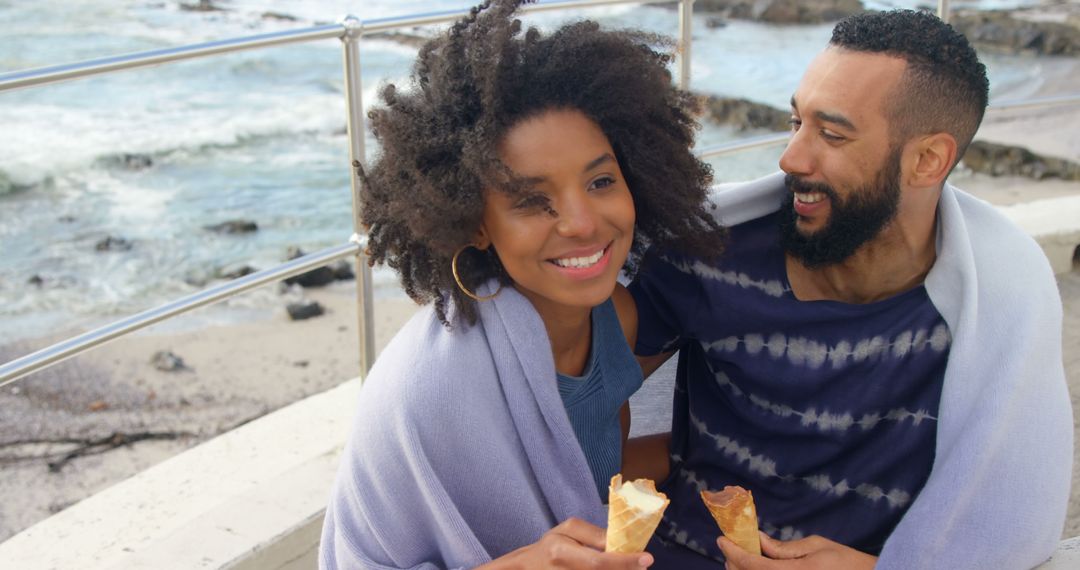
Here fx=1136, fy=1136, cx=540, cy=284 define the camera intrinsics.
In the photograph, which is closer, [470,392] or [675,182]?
[470,392]

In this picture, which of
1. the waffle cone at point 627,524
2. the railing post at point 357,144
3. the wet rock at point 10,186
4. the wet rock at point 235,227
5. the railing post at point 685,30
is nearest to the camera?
the waffle cone at point 627,524

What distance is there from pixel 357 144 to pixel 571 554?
157 cm

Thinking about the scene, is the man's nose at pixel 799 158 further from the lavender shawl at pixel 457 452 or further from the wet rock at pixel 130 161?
the wet rock at pixel 130 161

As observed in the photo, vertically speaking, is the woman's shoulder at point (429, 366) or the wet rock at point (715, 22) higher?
the woman's shoulder at point (429, 366)

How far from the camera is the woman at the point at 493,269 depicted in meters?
1.89

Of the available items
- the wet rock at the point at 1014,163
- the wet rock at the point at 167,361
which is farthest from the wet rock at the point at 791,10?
the wet rock at the point at 167,361

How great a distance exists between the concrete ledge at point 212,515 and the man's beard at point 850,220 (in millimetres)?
1301

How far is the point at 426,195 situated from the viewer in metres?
1.91

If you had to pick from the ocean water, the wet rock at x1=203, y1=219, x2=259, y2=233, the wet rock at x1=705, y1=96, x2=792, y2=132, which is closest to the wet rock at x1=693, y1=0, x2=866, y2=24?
the ocean water

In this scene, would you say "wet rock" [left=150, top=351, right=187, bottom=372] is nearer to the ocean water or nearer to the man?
the ocean water

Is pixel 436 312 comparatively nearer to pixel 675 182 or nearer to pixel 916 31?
pixel 675 182

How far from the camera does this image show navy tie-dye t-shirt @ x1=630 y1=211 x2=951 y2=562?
2180 millimetres

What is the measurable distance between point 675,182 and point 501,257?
0.38m

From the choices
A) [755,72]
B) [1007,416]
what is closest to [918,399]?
[1007,416]
